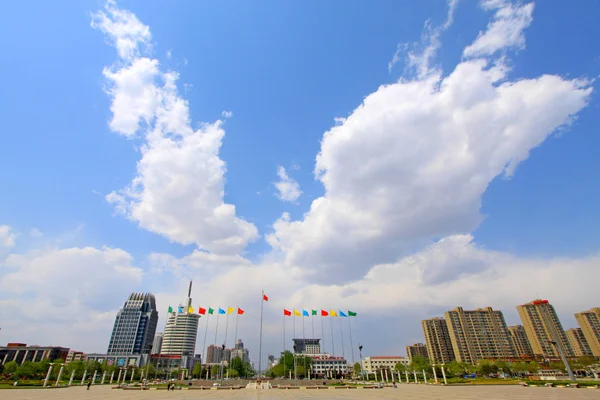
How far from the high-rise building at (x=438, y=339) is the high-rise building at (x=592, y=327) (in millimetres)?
61576

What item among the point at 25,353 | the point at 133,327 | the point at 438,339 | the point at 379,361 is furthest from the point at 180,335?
the point at 438,339

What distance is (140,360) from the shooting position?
132m

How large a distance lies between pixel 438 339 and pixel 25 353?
182016mm

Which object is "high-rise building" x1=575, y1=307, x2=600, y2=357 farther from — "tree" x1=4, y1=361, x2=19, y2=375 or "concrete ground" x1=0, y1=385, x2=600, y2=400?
"tree" x1=4, y1=361, x2=19, y2=375

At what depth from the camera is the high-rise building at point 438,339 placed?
153450mm

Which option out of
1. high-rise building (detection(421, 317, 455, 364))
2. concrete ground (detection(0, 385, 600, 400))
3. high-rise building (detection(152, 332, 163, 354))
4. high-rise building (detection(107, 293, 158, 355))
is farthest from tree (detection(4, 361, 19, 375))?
high-rise building (detection(421, 317, 455, 364))

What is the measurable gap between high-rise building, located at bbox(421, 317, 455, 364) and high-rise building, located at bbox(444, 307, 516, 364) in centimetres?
816

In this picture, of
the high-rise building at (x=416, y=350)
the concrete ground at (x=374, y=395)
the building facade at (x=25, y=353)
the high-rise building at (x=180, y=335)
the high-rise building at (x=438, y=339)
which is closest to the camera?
the concrete ground at (x=374, y=395)

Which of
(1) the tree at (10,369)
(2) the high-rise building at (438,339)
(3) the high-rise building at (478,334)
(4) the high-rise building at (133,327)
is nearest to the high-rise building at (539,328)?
(3) the high-rise building at (478,334)

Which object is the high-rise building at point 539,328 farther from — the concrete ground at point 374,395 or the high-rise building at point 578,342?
the concrete ground at point 374,395

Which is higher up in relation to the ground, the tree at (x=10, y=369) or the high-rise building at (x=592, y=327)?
the high-rise building at (x=592, y=327)

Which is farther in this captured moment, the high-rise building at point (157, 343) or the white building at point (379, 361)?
the high-rise building at point (157, 343)

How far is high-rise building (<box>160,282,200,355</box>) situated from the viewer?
165125 millimetres

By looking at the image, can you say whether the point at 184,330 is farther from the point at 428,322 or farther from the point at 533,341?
the point at 533,341
